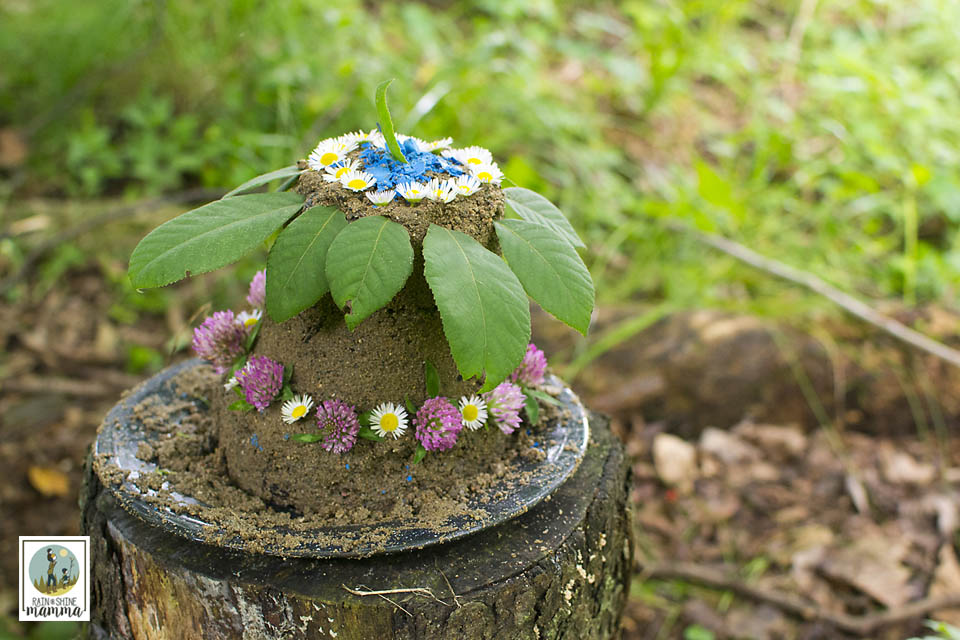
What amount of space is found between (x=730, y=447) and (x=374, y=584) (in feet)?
6.02

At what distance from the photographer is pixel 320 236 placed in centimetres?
105

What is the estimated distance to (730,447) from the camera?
2.59m

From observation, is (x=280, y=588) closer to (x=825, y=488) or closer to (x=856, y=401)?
(x=825, y=488)

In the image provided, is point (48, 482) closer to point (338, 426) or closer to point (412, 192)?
point (338, 426)

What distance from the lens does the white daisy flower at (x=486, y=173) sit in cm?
117

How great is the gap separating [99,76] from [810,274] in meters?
3.13

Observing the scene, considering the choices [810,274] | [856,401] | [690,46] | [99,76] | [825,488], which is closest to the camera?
[825,488]

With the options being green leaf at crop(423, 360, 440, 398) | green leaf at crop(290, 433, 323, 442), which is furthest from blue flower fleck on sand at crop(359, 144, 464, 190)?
green leaf at crop(290, 433, 323, 442)

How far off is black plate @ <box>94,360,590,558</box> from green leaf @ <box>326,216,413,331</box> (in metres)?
0.30

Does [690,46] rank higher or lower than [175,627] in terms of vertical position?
higher

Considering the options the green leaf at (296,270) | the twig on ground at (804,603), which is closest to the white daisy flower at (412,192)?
the green leaf at (296,270)

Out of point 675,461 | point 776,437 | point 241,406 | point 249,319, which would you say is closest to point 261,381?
point 241,406

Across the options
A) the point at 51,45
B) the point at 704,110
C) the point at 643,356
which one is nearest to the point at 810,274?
the point at 643,356

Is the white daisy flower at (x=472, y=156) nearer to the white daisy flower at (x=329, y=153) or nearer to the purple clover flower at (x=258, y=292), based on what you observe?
the white daisy flower at (x=329, y=153)
